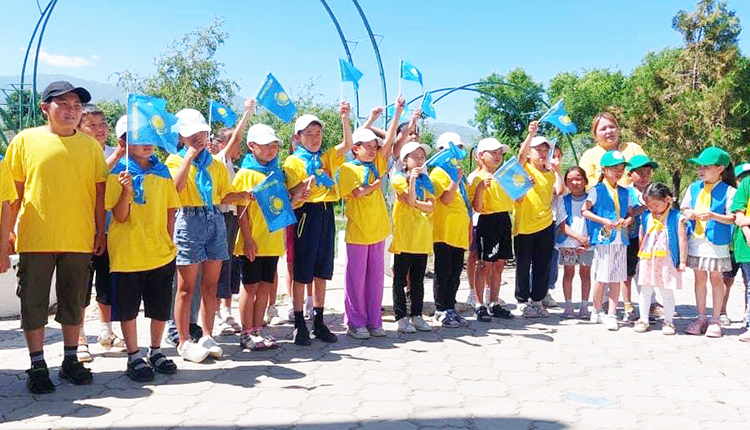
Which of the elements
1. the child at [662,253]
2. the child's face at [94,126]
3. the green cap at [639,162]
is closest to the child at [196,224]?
the child's face at [94,126]

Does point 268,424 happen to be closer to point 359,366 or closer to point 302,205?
point 359,366

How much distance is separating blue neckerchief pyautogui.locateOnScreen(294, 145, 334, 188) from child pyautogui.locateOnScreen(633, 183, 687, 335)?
2.90 meters

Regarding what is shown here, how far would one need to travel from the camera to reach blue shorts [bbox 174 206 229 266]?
443 cm

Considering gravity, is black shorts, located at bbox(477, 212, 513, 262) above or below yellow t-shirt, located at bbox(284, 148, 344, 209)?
below

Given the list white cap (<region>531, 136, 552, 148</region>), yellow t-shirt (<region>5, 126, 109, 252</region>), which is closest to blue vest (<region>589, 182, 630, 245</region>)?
white cap (<region>531, 136, 552, 148</region>)

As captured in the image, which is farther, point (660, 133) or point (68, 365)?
point (660, 133)

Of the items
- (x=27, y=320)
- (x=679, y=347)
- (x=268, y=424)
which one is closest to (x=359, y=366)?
(x=268, y=424)

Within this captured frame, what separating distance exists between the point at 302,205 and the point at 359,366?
52.0 inches

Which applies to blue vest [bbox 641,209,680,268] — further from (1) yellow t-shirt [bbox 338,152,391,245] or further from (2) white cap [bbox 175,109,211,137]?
(2) white cap [bbox 175,109,211,137]

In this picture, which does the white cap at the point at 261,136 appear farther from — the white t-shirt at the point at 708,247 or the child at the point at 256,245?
the white t-shirt at the point at 708,247

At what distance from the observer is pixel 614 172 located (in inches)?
236

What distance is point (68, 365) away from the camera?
4055 millimetres

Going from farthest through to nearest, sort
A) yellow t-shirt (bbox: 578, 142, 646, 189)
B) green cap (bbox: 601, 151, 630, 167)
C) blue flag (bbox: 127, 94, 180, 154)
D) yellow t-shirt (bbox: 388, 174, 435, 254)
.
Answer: yellow t-shirt (bbox: 578, 142, 646, 189) → green cap (bbox: 601, 151, 630, 167) → yellow t-shirt (bbox: 388, 174, 435, 254) → blue flag (bbox: 127, 94, 180, 154)

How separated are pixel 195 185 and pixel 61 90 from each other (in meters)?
1.02
